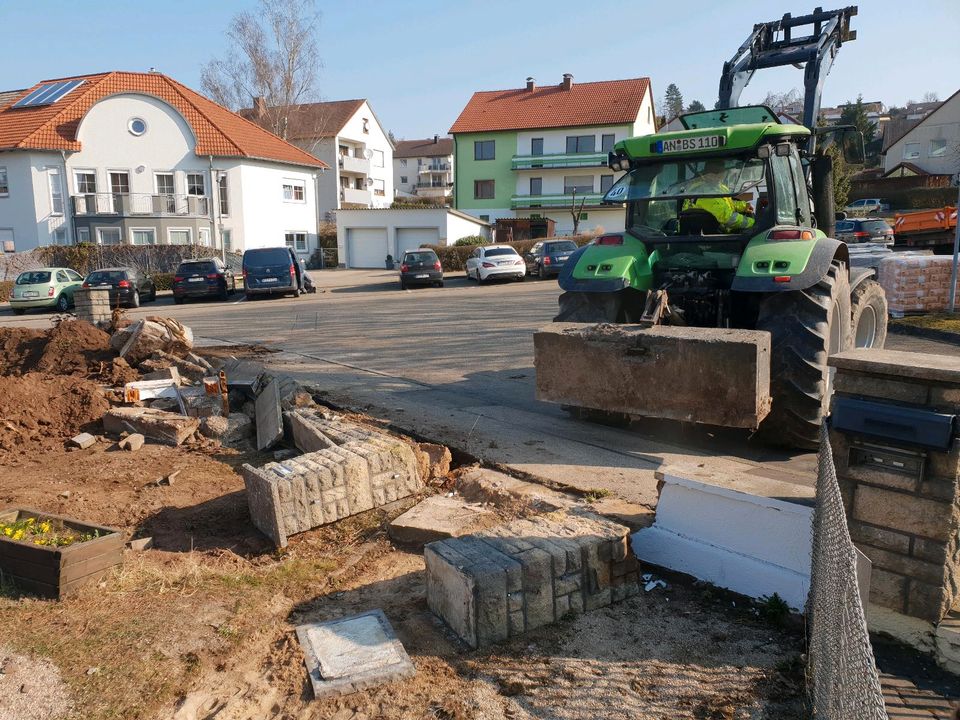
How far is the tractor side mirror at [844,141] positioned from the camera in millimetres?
7992

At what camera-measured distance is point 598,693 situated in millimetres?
3170

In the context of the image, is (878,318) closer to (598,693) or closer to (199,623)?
(598,693)

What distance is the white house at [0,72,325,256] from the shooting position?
117 feet

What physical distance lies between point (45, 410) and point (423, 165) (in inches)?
4051

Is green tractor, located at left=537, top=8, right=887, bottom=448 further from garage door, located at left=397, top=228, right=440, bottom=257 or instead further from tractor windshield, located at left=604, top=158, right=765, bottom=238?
garage door, located at left=397, top=228, right=440, bottom=257

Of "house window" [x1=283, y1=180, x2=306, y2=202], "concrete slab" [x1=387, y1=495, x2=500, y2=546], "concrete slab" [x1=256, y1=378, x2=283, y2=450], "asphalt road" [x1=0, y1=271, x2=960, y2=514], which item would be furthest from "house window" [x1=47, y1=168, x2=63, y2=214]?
"concrete slab" [x1=387, y1=495, x2=500, y2=546]

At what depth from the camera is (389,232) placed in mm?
41438

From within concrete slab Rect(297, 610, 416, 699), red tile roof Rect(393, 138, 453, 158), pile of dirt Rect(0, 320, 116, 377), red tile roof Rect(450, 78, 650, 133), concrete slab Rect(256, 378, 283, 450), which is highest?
red tile roof Rect(393, 138, 453, 158)

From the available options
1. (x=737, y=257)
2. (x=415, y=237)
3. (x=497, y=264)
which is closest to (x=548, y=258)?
(x=497, y=264)

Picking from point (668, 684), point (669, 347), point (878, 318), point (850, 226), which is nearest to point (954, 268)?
point (878, 318)

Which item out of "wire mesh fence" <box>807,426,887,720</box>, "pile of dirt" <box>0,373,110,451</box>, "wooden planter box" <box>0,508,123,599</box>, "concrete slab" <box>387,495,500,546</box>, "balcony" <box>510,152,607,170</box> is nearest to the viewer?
"wire mesh fence" <box>807,426,887,720</box>

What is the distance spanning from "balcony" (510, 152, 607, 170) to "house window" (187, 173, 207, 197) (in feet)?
73.1

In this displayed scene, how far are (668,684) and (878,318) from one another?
7.07 m

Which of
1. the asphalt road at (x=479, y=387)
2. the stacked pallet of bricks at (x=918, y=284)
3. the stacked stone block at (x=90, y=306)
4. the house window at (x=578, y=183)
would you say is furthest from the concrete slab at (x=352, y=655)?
the house window at (x=578, y=183)
